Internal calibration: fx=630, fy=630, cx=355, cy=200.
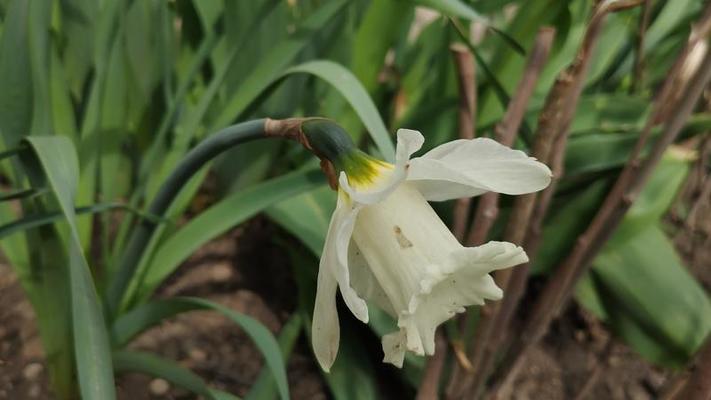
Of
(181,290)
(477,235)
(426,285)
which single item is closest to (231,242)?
(181,290)

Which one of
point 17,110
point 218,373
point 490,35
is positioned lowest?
point 218,373

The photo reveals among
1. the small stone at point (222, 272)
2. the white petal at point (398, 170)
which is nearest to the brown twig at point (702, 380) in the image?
the white petal at point (398, 170)

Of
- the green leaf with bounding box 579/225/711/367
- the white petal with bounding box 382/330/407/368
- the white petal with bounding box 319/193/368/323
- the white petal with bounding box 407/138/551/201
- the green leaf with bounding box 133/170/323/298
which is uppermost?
the white petal with bounding box 407/138/551/201

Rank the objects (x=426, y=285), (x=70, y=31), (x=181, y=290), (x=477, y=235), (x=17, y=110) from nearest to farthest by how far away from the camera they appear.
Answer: (x=426, y=285)
(x=17, y=110)
(x=477, y=235)
(x=70, y=31)
(x=181, y=290)

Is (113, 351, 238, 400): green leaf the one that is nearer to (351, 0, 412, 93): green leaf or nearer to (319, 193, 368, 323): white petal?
(319, 193, 368, 323): white petal

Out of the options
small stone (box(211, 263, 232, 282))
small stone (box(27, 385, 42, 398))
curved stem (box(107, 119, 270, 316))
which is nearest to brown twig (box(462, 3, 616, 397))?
curved stem (box(107, 119, 270, 316))

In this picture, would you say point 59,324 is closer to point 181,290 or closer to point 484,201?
point 181,290
